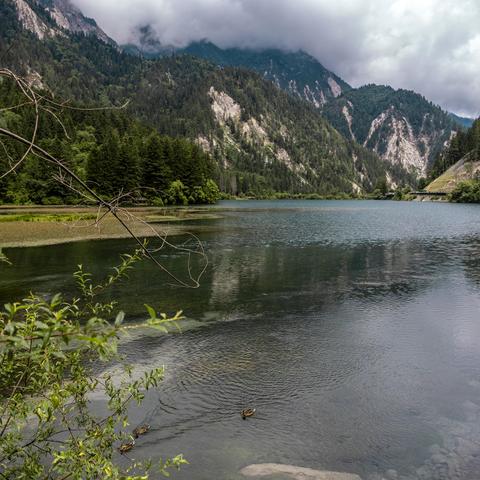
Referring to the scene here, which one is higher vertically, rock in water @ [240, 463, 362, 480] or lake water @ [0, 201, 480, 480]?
lake water @ [0, 201, 480, 480]

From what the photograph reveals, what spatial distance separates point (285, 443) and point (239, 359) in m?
6.00

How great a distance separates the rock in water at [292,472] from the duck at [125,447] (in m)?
3.15

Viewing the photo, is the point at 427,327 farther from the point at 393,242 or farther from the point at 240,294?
the point at 393,242

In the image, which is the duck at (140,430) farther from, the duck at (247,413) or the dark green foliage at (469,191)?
the dark green foliage at (469,191)

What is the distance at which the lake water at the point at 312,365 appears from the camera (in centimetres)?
1199

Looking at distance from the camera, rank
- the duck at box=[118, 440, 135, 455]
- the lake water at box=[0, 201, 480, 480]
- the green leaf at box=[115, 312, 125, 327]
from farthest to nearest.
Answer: the lake water at box=[0, 201, 480, 480]
the duck at box=[118, 440, 135, 455]
the green leaf at box=[115, 312, 125, 327]

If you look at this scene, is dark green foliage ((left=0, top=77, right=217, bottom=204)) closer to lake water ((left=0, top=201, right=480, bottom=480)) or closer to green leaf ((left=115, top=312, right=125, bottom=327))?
lake water ((left=0, top=201, right=480, bottom=480))

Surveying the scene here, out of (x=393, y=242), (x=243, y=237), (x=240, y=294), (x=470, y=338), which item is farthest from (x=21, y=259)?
(x=393, y=242)

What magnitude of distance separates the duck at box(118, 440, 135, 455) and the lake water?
0.34 m

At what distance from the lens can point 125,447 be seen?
11.6m

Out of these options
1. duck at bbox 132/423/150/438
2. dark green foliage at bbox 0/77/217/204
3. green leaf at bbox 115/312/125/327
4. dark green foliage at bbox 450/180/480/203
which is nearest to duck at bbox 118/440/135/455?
duck at bbox 132/423/150/438

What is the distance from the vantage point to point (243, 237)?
2338 inches

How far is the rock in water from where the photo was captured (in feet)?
35.6

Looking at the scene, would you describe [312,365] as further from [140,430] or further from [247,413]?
[140,430]
